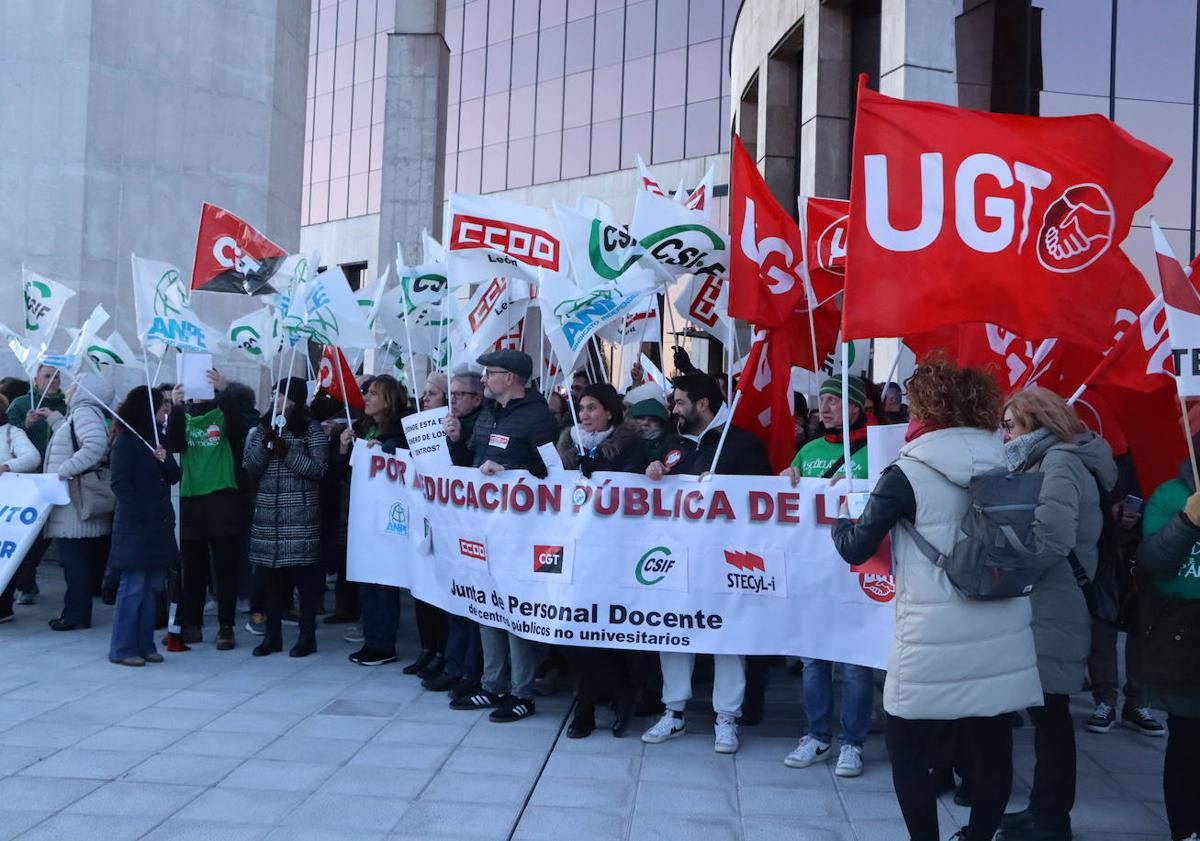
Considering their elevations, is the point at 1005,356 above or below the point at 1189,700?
above

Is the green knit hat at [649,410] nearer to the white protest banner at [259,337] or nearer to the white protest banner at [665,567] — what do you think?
the white protest banner at [665,567]

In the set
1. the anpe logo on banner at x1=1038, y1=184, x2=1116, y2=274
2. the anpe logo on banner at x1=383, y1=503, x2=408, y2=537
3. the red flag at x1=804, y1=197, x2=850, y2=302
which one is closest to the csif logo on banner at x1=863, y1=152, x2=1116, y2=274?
the anpe logo on banner at x1=1038, y1=184, x2=1116, y2=274

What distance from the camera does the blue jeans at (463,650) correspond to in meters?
7.22

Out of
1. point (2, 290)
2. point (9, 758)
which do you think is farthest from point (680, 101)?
point (9, 758)

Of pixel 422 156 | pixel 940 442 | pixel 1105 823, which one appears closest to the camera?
pixel 940 442

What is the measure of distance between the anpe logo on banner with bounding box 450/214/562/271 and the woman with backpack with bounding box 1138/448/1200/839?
12.9ft

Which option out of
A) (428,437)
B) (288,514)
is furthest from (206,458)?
(428,437)

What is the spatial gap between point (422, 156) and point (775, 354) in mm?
15316

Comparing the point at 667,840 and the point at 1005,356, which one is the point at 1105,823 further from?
the point at 1005,356

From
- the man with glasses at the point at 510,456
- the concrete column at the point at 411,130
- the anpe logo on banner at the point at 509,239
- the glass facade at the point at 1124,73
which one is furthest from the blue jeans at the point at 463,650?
the concrete column at the point at 411,130

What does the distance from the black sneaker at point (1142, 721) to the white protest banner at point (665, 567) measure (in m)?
2.16

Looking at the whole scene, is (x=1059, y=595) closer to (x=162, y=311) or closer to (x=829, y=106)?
(x=162, y=311)

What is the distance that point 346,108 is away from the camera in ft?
158

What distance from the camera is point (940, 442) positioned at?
4.03 meters
